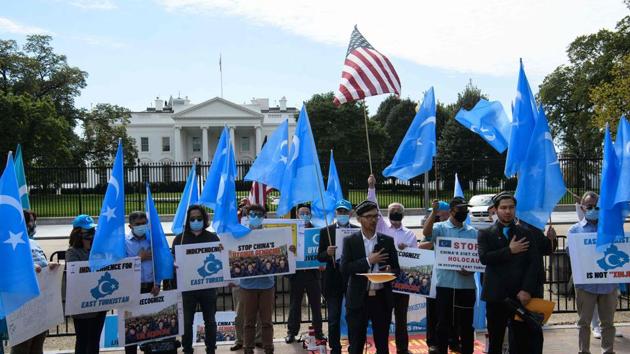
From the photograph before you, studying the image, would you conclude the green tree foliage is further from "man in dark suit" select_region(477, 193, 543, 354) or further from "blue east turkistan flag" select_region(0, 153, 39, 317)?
"blue east turkistan flag" select_region(0, 153, 39, 317)

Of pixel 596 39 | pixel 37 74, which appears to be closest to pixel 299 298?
pixel 596 39

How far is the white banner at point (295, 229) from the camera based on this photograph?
300 inches

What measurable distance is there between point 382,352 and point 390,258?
95cm

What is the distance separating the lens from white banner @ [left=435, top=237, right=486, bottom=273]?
6.62 m

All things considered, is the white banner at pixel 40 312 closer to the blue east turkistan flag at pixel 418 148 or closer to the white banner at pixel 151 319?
the white banner at pixel 151 319

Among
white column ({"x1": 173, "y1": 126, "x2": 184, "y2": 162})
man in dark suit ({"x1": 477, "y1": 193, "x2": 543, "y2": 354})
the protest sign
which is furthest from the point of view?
white column ({"x1": 173, "y1": 126, "x2": 184, "y2": 162})

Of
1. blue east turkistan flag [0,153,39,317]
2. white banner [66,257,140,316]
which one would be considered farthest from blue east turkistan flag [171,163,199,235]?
blue east turkistan flag [0,153,39,317]

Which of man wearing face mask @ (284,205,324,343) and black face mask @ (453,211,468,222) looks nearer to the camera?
black face mask @ (453,211,468,222)

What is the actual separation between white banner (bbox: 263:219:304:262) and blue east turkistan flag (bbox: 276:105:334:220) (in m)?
0.25

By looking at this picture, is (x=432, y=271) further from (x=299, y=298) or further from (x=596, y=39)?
(x=596, y=39)

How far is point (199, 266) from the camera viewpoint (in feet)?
22.4

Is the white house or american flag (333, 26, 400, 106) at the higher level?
the white house

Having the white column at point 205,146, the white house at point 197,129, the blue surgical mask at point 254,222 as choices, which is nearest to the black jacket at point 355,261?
the blue surgical mask at point 254,222

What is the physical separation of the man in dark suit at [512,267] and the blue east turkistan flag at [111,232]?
368cm
